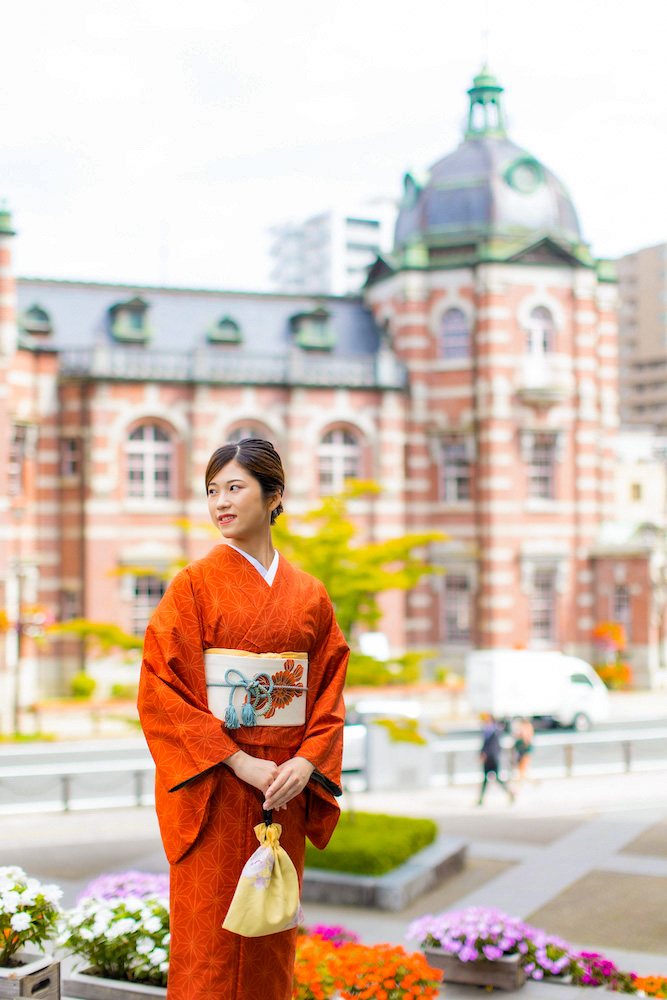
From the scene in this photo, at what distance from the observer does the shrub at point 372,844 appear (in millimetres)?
11391

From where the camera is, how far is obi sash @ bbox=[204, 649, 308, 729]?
172 inches

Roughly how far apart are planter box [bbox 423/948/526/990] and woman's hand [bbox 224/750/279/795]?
331 cm

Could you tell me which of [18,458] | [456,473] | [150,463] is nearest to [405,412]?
[456,473]

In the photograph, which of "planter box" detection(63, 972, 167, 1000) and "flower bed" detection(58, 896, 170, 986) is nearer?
"planter box" detection(63, 972, 167, 1000)

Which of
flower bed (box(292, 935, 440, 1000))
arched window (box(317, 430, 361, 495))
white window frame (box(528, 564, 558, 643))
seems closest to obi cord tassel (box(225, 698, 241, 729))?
flower bed (box(292, 935, 440, 1000))

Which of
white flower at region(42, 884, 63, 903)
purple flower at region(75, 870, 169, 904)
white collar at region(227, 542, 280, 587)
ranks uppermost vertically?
white collar at region(227, 542, 280, 587)

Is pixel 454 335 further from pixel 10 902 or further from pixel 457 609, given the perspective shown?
pixel 10 902

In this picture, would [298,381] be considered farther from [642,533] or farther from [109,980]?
[109,980]

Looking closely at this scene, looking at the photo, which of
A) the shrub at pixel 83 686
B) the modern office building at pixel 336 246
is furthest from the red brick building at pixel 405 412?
the modern office building at pixel 336 246

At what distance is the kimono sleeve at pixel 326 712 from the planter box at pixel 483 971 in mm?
2929

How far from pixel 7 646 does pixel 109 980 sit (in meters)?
23.2

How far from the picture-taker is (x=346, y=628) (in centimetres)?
1386

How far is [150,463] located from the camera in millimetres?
30500

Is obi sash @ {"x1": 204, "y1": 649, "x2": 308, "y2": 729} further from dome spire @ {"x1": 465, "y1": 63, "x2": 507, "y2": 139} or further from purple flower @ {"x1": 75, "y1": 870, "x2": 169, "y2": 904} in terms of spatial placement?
dome spire @ {"x1": 465, "y1": 63, "x2": 507, "y2": 139}
